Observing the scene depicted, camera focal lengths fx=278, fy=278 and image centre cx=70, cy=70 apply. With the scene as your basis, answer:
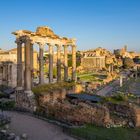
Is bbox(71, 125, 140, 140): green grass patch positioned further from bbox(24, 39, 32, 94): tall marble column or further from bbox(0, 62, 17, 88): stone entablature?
bbox(0, 62, 17, 88): stone entablature

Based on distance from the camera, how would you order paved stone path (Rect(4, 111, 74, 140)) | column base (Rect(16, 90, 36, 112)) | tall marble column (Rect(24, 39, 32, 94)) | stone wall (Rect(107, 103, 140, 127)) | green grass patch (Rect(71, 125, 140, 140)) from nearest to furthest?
green grass patch (Rect(71, 125, 140, 140)), paved stone path (Rect(4, 111, 74, 140)), stone wall (Rect(107, 103, 140, 127)), column base (Rect(16, 90, 36, 112)), tall marble column (Rect(24, 39, 32, 94))

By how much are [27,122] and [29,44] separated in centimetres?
832

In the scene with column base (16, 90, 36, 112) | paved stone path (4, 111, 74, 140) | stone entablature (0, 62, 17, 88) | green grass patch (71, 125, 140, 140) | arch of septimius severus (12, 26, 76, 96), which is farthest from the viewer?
stone entablature (0, 62, 17, 88)

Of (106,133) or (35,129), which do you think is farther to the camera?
(35,129)

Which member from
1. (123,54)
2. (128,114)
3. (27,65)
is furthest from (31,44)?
(123,54)

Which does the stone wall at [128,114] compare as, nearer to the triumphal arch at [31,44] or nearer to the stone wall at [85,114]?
the stone wall at [85,114]

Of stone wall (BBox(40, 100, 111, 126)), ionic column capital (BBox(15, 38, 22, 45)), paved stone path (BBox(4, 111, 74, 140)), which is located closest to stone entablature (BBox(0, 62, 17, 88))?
ionic column capital (BBox(15, 38, 22, 45))

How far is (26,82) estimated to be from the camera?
23.0 meters

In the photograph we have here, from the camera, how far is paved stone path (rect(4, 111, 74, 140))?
1512cm

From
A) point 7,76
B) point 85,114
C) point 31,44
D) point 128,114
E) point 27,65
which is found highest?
point 31,44

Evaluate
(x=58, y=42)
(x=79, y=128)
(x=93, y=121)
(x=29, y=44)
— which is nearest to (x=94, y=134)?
(x=79, y=128)

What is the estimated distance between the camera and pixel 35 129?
53.2 feet

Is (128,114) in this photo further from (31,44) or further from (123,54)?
(123,54)

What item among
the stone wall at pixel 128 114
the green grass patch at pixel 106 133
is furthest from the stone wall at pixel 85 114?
the stone wall at pixel 128 114
